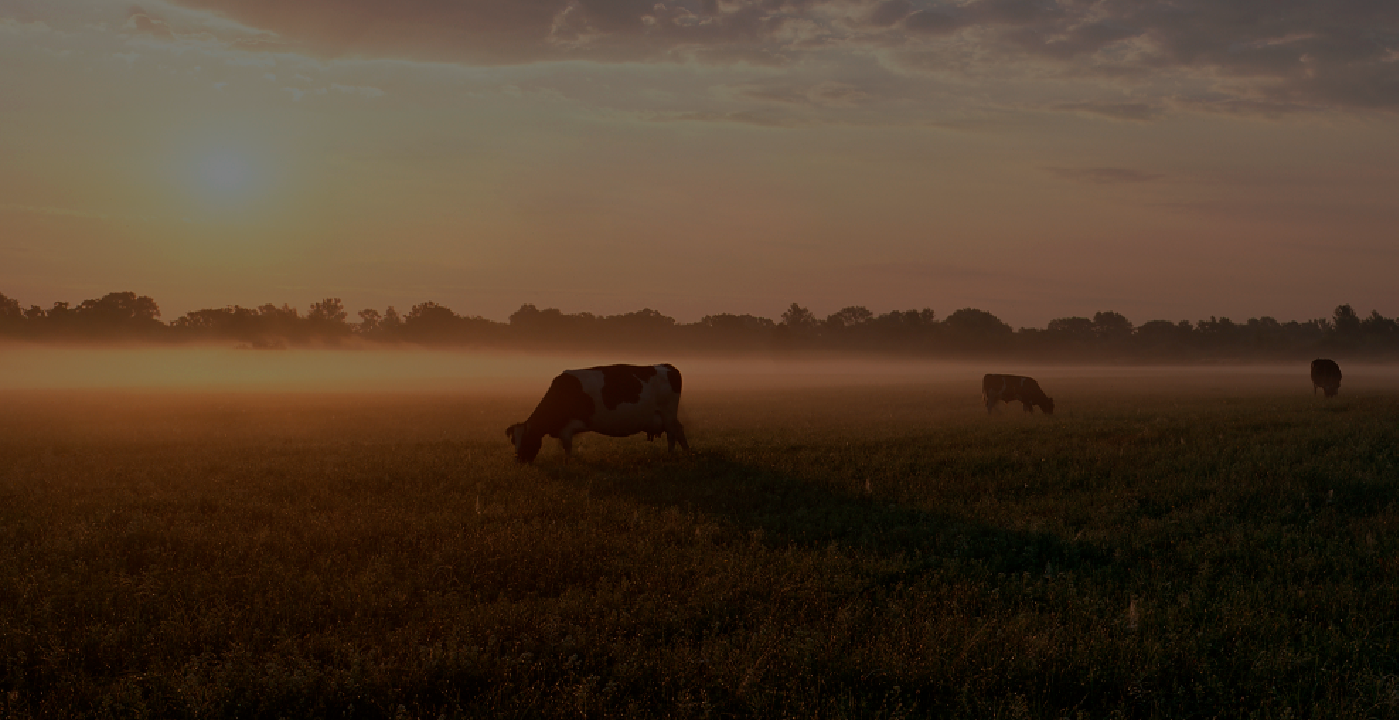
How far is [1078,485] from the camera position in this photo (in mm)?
14000

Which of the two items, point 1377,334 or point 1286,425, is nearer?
point 1286,425

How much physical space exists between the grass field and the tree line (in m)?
108

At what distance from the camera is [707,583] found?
27.1 ft

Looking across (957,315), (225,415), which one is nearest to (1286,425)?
(225,415)

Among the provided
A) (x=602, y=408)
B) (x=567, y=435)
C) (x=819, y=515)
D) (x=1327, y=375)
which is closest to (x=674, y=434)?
(x=602, y=408)

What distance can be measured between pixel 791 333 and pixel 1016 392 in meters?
104

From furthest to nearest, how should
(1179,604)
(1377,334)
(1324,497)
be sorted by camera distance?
(1377,334)
(1324,497)
(1179,604)

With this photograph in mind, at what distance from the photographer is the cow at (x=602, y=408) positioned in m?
16.1

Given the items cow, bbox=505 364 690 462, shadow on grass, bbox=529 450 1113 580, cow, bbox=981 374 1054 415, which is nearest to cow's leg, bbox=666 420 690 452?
cow, bbox=505 364 690 462

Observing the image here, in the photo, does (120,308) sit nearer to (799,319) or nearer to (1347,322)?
(799,319)

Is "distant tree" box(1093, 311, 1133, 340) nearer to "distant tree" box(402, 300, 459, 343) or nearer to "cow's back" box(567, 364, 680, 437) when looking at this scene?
"distant tree" box(402, 300, 459, 343)

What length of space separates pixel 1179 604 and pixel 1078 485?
5750 millimetres

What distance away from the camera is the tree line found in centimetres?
11156

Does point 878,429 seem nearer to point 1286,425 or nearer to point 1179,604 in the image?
point 1286,425
